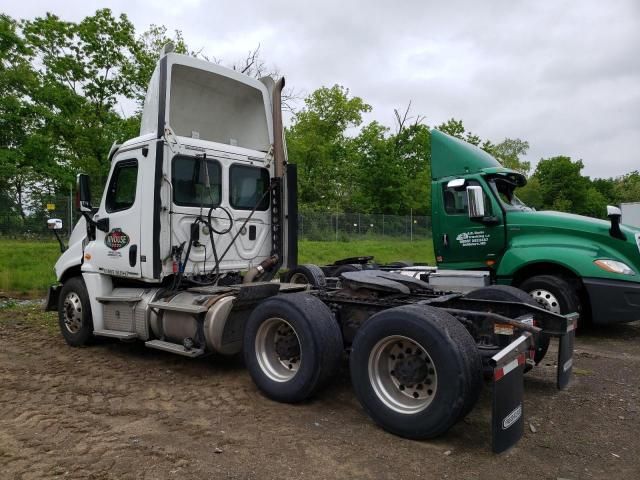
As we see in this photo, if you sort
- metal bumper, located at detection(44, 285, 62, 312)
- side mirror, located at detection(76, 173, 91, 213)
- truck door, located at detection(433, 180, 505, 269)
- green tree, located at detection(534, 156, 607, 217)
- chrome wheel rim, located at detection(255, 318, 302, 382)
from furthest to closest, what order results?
green tree, located at detection(534, 156, 607, 217)
truck door, located at detection(433, 180, 505, 269)
metal bumper, located at detection(44, 285, 62, 312)
side mirror, located at detection(76, 173, 91, 213)
chrome wheel rim, located at detection(255, 318, 302, 382)

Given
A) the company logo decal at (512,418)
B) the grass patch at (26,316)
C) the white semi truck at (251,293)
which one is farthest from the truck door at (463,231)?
the grass patch at (26,316)

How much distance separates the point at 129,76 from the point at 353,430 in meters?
28.3

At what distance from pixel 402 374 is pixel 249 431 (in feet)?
4.20

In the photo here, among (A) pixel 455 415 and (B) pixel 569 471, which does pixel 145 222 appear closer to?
(A) pixel 455 415

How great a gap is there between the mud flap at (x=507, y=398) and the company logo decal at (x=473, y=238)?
→ 4.76 meters

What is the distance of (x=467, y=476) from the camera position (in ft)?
10.8

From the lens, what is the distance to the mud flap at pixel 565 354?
4355 mm

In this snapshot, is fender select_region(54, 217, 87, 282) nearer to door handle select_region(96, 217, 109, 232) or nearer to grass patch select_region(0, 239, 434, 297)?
door handle select_region(96, 217, 109, 232)

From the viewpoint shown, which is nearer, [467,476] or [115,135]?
[467,476]

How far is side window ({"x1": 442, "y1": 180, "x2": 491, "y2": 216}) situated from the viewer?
842cm

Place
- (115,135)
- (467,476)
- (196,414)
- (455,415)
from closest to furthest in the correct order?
(467,476), (455,415), (196,414), (115,135)

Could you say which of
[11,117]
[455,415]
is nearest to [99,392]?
[455,415]

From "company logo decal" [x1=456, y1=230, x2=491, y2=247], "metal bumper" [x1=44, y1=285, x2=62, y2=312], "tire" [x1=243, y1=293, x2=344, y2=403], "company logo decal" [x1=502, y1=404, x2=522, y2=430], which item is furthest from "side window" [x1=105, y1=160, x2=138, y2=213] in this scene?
"company logo decal" [x1=456, y1=230, x2=491, y2=247]

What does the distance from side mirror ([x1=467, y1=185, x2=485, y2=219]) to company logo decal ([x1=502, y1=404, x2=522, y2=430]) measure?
4750 millimetres
